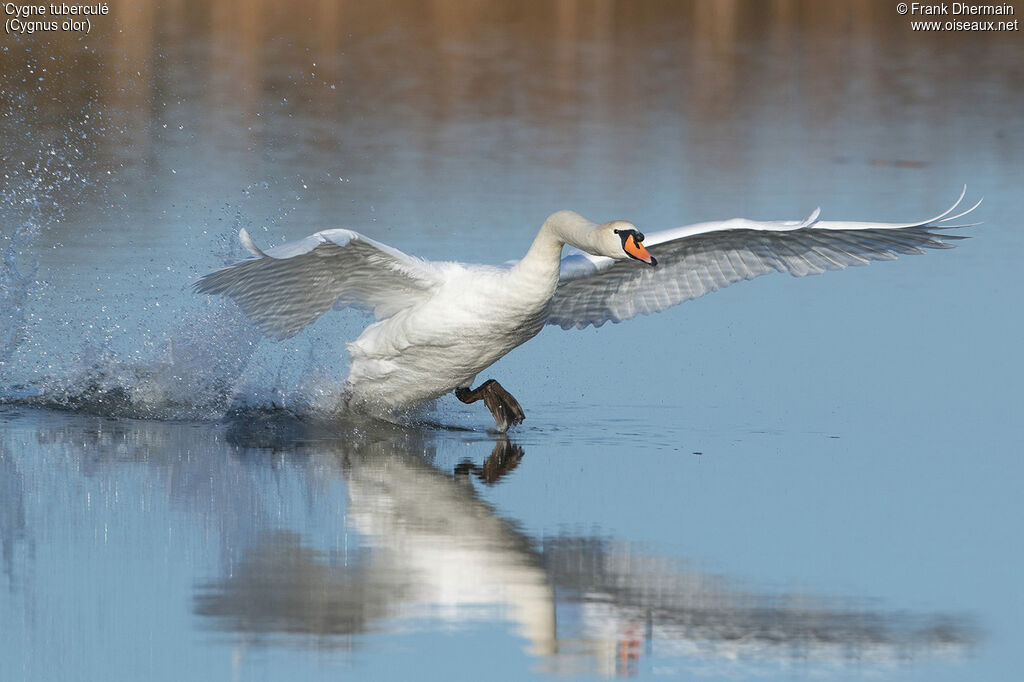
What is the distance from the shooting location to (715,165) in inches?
762

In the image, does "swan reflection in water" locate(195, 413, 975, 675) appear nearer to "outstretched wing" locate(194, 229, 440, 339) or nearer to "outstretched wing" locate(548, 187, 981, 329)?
"outstretched wing" locate(194, 229, 440, 339)

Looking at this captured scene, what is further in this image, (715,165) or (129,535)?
(715,165)

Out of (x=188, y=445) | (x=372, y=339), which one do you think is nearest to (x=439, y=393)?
(x=372, y=339)

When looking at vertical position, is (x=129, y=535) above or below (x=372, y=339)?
below

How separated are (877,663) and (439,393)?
454 centimetres

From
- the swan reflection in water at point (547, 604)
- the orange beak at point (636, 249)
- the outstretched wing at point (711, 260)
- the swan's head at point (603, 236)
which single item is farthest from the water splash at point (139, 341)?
the swan reflection in water at point (547, 604)

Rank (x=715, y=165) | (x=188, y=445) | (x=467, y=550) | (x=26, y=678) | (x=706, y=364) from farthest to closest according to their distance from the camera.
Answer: (x=715, y=165)
(x=706, y=364)
(x=188, y=445)
(x=467, y=550)
(x=26, y=678)

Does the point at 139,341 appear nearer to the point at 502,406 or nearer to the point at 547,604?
the point at 502,406

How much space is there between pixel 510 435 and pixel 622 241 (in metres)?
1.62

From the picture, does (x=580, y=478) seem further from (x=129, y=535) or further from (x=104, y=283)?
(x=104, y=283)

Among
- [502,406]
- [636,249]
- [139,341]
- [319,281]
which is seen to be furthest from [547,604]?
[139,341]

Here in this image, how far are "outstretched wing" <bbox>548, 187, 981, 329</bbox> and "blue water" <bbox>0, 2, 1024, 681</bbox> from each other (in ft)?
1.66

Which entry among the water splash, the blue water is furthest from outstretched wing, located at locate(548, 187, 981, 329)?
the water splash

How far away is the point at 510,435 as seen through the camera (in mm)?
10016
